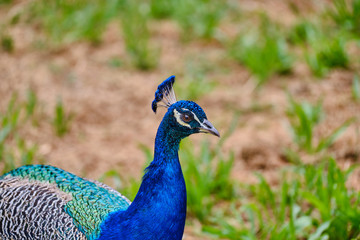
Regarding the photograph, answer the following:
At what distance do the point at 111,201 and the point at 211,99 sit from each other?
268 cm

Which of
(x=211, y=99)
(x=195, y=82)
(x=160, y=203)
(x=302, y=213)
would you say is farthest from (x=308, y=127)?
(x=160, y=203)

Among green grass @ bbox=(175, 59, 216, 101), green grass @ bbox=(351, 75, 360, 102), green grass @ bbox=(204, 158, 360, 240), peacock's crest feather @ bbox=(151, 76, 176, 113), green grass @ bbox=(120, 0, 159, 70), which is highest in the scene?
green grass @ bbox=(120, 0, 159, 70)

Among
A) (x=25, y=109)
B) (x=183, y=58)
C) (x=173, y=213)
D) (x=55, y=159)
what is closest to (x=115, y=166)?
(x=55, y=159)

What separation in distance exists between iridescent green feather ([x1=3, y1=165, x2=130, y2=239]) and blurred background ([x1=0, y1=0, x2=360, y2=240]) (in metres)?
0.68

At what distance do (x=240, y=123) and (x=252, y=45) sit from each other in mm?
1419

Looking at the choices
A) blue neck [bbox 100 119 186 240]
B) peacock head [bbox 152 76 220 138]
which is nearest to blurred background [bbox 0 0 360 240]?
blue neck [bbox 100 119 186 240]

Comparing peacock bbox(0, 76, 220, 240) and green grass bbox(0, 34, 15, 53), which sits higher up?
green grass bbox(0, 34, 15, 53)

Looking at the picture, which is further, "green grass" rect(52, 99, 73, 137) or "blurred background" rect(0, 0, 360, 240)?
"green grass" rect(52, 99, 73, 137)

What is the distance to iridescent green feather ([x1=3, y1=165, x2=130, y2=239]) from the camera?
7.32ft

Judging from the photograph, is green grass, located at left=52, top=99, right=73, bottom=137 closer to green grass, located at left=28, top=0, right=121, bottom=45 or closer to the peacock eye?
green grass, located at left=28, top=0, right=121, bottom=45

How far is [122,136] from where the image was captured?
4.32m

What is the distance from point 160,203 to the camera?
6.81ft

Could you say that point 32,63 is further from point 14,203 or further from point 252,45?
point 14,203

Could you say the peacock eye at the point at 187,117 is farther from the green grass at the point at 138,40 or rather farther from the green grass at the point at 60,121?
the green grass at the point at 138,40
